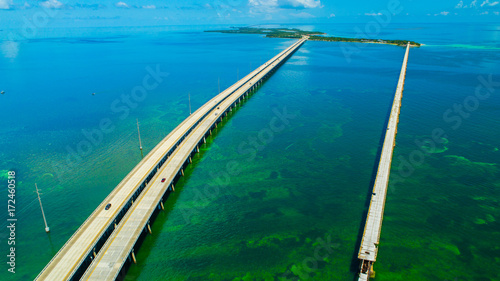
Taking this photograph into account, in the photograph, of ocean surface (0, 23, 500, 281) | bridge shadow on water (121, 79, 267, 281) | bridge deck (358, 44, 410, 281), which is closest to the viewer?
bridge deck (358, 44, 410, 281)

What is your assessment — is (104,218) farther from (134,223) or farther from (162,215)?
(162,215)

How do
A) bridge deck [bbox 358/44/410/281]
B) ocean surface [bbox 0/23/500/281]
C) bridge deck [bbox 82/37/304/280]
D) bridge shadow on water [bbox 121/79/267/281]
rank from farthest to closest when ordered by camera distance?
ocean surface [bbox 0/23/500/281] < bridge shadow on water [bbox 121/79/267/281] < bridge deck [bbox 358/44/410/281] < bridge deck [bbox 82/37/304/280]

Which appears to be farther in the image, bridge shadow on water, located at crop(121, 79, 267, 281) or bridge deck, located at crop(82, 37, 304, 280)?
bridge shadow on water, located at crop(121, 79, 267, 281)

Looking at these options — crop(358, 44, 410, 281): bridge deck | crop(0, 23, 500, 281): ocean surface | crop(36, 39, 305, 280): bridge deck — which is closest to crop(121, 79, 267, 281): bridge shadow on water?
crop(0, 23, 500, 281): ocean surface

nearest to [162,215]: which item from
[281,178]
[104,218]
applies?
[104,218]

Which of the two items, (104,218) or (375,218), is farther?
(375,218)

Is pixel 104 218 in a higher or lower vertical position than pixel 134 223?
higher

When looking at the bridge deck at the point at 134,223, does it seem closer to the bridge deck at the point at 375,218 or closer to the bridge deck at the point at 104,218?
the bridge deck at the point at 104,218

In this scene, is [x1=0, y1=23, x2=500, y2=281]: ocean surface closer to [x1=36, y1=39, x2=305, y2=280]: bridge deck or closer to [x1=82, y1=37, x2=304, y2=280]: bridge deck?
[x1=82, y1=37, x2=304, y2=280]: bridge deck

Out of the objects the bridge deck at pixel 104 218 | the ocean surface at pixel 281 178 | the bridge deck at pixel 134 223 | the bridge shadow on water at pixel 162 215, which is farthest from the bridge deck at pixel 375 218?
the bridge deck at pixel 104 218
